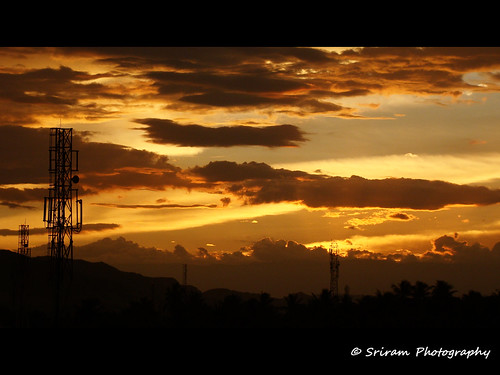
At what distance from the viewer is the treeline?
288ft

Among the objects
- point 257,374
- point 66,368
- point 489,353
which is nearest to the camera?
point 66,368

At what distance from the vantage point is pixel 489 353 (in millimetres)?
22094

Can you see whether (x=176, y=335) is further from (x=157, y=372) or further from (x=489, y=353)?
(x=489, y=353)

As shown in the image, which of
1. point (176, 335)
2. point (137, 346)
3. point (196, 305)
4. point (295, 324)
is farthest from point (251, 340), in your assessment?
point (196, 305)

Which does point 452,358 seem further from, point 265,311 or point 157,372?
point 265,311

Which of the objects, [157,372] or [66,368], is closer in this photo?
[66,368]

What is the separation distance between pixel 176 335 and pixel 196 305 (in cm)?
7355

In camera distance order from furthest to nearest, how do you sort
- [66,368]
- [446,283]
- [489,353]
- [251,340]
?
[446,283], [251,340], [489,353], [66,368]

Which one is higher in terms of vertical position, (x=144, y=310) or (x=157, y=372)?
(x=157, y=372)

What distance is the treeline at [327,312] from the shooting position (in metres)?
87.7

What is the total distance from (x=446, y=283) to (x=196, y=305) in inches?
1359

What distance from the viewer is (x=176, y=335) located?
28.4 metres

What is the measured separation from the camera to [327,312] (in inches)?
3716

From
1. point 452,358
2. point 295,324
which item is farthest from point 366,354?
point 295,324
